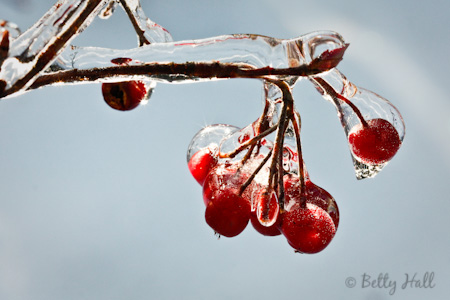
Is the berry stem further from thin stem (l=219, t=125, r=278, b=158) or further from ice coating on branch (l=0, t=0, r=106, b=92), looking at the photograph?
ice coating on branch (l=0, t=0, r=106, b=92)

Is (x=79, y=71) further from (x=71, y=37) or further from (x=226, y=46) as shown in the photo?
(x=226, y=46)

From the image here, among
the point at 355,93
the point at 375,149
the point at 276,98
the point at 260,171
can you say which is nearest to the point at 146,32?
the point at 276,98

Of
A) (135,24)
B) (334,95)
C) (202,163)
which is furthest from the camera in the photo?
(202,163)

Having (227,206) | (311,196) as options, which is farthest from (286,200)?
Answer: (227,206)

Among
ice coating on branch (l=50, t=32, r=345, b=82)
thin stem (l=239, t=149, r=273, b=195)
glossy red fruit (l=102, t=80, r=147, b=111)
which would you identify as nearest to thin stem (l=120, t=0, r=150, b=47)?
glossy red fruit (l=102, t=80, r=147, b=111)

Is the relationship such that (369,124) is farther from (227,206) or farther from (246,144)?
(227,206)

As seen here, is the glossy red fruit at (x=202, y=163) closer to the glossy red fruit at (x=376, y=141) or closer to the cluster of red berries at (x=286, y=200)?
the cluster of red berries at (x=286, y=200)
